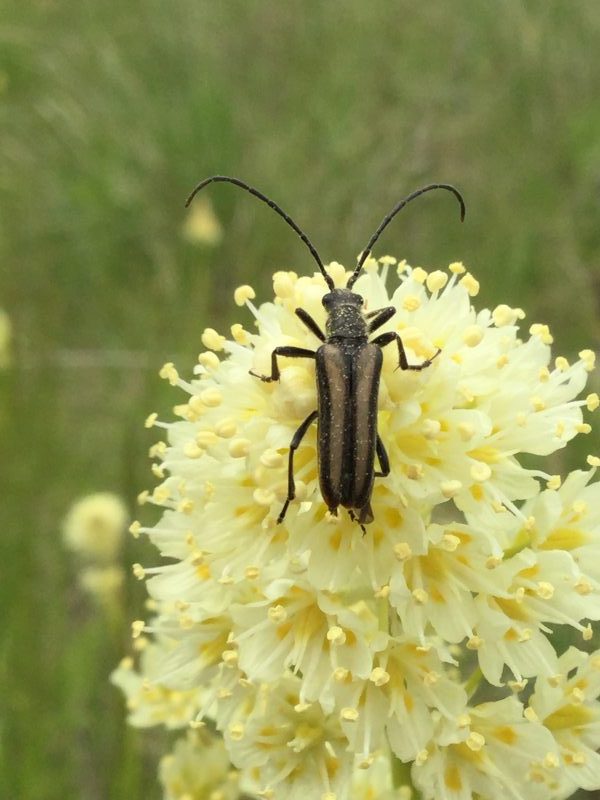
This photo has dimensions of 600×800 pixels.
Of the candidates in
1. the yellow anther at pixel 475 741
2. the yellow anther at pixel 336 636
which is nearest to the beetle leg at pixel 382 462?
the yellow anther at pixel 336 636

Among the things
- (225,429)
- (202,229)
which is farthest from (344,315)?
(202,229)

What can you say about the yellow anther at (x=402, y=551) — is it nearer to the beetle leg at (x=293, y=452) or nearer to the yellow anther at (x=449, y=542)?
the yellow anther at (x=449, y=542)

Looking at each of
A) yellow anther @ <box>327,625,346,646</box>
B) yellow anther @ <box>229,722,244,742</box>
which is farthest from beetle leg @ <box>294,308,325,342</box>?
yellow anther @ <box>229,722,244,742</box>

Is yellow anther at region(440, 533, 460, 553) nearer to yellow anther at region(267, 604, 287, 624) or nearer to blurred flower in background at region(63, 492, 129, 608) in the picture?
yellow anther at region(267, 604, 287, 624)

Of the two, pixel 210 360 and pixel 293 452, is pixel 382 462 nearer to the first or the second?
pixel 293 452

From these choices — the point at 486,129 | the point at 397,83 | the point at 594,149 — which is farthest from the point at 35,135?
the point at 594,149

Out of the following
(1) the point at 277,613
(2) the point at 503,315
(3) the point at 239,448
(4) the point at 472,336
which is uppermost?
(2) the point at 503,315

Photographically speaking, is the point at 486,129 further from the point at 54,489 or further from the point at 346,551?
the point at 346,551
